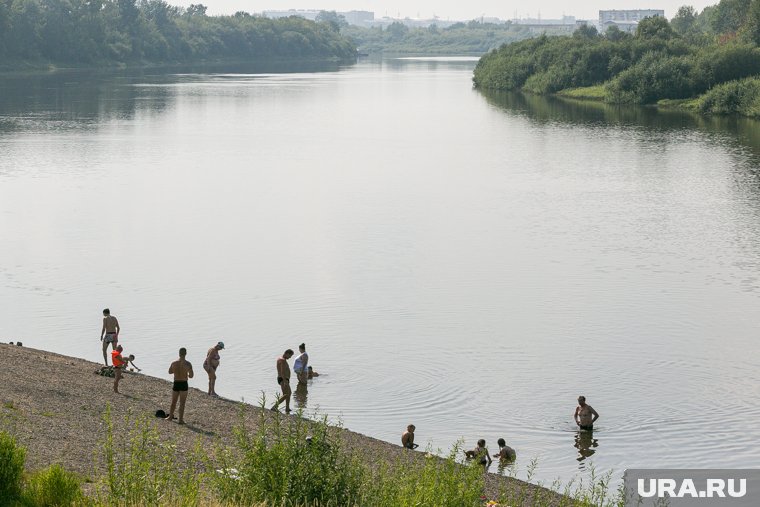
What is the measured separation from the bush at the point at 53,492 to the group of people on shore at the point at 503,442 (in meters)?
8.12

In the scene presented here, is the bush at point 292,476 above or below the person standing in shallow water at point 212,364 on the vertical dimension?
above

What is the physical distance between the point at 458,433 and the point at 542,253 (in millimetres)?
20933

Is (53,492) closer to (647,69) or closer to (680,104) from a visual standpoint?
(680,104)

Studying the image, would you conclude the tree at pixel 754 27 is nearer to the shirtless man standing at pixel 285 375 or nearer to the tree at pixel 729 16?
the tree at pixel 729 16

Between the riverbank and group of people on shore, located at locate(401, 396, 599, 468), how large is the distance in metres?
0.46

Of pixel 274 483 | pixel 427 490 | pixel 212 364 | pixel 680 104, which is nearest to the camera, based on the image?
pixel 427 490

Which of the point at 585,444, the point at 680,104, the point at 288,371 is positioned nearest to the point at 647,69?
the point at 680,104

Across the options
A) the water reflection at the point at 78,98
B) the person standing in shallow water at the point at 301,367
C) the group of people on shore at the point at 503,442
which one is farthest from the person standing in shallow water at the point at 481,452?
the water reflection at the point at 78,98

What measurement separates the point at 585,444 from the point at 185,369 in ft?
29.1

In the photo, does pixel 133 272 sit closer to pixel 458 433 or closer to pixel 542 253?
pixel 542 253

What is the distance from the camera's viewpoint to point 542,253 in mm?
46219

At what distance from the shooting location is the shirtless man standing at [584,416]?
2602cm

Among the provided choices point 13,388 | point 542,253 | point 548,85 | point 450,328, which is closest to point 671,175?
point 542,253

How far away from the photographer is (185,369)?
941 inches
